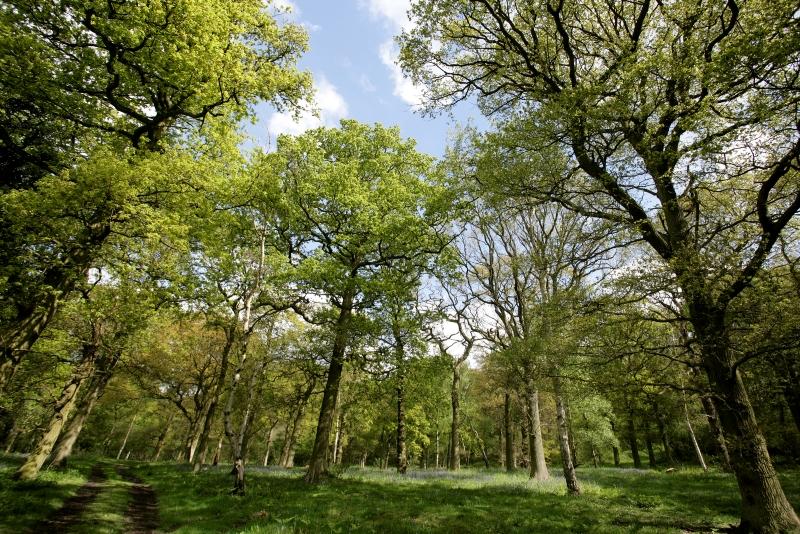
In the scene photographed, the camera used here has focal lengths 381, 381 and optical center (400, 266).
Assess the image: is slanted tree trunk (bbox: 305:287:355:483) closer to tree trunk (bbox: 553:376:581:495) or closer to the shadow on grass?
the shadow on grass

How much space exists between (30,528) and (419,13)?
18873 millimetres

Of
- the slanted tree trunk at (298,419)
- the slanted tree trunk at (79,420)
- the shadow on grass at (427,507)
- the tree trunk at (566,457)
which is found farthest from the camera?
the slanted tree trunk at (298,419)

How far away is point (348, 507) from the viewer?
12750 mm

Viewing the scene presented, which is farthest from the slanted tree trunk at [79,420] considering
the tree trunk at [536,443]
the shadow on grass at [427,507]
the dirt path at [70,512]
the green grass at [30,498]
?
the tree trunk at [536,443]

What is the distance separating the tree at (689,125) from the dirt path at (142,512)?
602 inches

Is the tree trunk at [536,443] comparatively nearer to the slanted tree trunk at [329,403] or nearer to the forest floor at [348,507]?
the forest floor at [348,507]

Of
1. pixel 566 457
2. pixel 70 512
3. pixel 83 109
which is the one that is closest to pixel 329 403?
pixel 70 512

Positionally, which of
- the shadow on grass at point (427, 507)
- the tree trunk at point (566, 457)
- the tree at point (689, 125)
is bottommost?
the shadow on grass at point (427, 507)

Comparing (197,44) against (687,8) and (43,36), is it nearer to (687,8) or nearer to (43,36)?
(43,36)

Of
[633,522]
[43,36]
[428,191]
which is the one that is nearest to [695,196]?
[633,522]

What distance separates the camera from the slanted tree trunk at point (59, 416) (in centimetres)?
1464

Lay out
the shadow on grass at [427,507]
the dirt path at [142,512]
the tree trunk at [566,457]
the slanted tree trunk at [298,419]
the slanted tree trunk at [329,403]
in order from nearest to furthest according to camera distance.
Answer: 1. the shadow on grass at [427,507]
2. the dirt path at [142,512]
3. the tree trunk at [566,457]
4. the slanted tree trunk at [329,403]
5. the slanted tree trunk at [298,419]

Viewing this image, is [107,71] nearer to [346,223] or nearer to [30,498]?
[346,223]

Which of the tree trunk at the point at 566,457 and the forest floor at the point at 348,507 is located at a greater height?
the tree trunk at the point at 566,457
